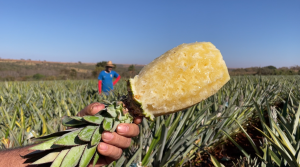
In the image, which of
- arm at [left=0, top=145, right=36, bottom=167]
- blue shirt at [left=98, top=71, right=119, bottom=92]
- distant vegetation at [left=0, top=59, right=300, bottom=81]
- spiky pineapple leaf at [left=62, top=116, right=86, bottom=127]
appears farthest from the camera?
distant vegetation at [left=0, top=59, right=300, bottom=81]

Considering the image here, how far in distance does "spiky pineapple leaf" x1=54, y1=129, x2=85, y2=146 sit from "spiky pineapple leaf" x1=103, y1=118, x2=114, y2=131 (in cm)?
15

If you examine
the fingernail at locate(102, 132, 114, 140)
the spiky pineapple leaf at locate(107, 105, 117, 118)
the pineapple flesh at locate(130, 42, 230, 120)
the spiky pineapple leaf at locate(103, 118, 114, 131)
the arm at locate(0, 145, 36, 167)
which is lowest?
the arm at locate(0, 145, 36, 167)

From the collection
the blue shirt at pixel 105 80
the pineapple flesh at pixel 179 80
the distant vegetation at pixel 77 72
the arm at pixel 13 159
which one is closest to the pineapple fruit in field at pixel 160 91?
the pineapple flesh at pixel 179 80

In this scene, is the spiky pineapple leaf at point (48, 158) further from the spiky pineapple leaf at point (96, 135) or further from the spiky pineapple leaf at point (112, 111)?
the spiky pineapple leaf at point (112, 111)

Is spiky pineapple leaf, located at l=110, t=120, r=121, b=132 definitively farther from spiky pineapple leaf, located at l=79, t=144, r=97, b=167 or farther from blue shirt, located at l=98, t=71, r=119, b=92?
blue shirt, located at l=98, t=71, r=119, b=92

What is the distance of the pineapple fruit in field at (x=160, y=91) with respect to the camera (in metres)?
0.89

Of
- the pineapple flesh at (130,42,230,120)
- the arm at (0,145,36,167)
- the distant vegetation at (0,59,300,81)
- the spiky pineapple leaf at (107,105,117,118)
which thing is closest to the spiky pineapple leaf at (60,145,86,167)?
the spiky pineapple leaf at (107,105,117,118)

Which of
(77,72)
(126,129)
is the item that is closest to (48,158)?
(126,129)

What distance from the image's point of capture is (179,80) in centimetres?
96

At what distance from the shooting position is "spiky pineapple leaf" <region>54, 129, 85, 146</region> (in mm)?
827

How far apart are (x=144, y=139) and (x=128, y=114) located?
737 mm

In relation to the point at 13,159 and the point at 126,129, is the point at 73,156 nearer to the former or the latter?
the point at 126,129

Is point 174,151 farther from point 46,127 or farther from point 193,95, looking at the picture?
point 46,127

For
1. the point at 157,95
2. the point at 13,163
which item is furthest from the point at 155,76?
the point at 13,163
